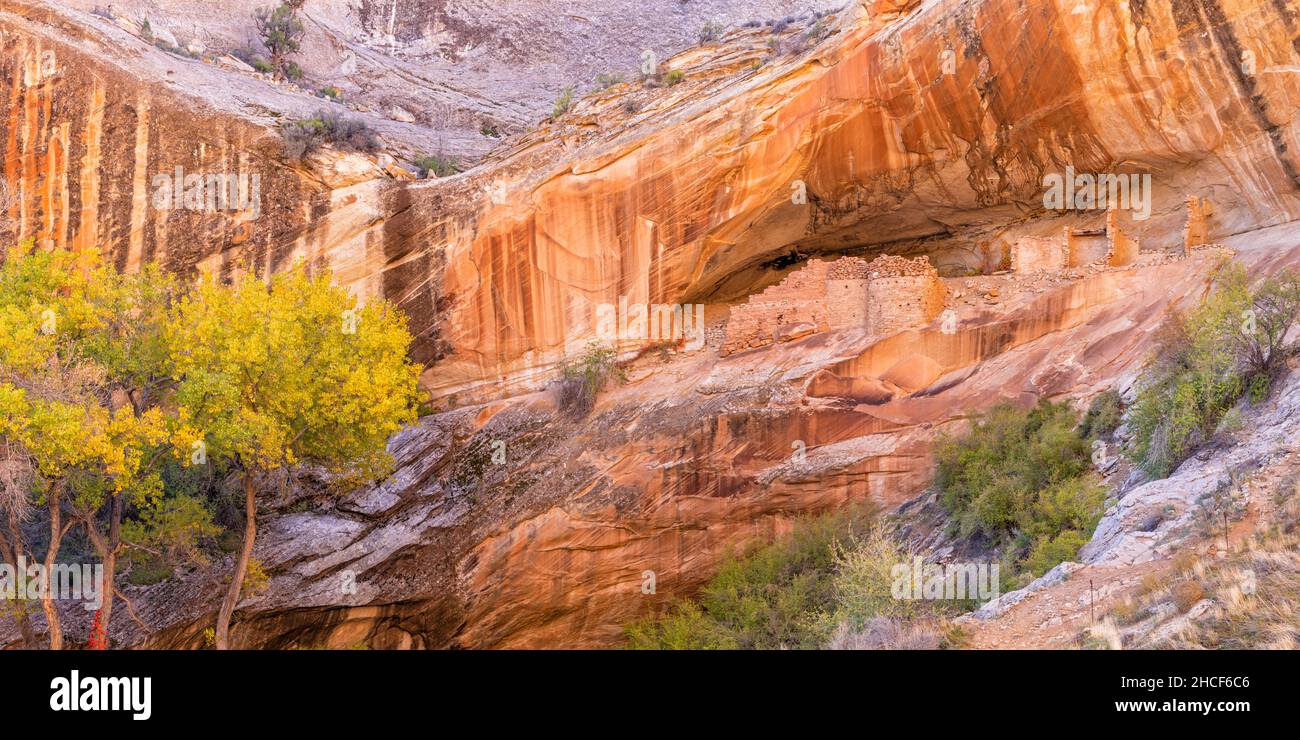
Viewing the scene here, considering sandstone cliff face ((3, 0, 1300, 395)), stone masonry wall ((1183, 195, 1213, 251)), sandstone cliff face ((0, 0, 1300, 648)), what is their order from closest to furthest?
1. sandstone cliff face ((0, 0, 1300, 648))
2. stone masonry wall ((1183, 195, 1213, 251))
3. sandstone cliff face ((3, 0, 1300, 395))

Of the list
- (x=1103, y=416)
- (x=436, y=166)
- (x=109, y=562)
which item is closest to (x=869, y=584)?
(x=1103, y=416)

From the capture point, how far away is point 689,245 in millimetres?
25609

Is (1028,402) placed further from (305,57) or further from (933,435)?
(305,57)

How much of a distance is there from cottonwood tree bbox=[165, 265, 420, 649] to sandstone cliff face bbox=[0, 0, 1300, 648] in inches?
91.8

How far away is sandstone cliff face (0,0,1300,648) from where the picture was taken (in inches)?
854

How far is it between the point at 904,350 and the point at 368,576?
11943 millimetres

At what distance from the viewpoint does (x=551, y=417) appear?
25.1 m

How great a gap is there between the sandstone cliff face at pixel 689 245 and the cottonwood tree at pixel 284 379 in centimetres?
233

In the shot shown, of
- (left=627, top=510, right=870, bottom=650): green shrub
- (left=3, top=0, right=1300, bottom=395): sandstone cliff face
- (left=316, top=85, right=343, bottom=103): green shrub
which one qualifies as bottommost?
(left=627, top=510, right=870, bottom=650): green shrub

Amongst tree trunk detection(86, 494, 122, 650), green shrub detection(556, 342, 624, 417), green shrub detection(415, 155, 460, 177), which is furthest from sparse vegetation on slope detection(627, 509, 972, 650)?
green shrub detection(415, 155, 460, 177)

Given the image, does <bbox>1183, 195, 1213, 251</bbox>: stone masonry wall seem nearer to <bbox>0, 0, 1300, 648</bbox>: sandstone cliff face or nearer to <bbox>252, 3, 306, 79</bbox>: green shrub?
<bbox>0, 0, 1300, 648</bbox>: sandstone cliff face

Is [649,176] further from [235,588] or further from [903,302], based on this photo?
[235,588]

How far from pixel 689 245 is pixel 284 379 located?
9.44 meters

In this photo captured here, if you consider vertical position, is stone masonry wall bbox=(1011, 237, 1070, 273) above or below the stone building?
above
